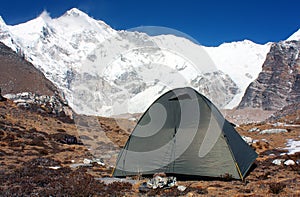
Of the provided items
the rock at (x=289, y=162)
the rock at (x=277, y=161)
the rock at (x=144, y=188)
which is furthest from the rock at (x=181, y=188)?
the rock at (x=277, y=161)

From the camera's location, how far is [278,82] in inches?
6816

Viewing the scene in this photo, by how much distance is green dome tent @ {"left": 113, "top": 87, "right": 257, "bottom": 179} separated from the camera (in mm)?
11203

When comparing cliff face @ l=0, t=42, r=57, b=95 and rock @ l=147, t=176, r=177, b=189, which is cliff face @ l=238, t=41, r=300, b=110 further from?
rock @ l=147, t=176, r=177, b=189

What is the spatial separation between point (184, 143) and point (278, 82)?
177m

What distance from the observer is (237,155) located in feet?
38.3

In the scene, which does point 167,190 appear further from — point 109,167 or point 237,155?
point 109,167

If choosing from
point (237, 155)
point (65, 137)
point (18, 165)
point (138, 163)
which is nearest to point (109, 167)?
point (138, 163)

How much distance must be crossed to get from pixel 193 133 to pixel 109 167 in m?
5.41

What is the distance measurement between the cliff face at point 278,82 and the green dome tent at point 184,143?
161080 mm

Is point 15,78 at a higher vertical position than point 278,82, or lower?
lower

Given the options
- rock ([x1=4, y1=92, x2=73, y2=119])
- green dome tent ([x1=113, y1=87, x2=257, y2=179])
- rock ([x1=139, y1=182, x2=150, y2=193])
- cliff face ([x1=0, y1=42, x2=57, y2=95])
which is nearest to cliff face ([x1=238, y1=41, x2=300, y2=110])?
cliff face ([x1=0, y1=42, x2=57, y2=95])

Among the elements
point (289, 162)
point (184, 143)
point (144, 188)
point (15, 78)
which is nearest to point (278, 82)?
point (15, 78)

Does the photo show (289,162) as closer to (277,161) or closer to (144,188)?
(277,161)

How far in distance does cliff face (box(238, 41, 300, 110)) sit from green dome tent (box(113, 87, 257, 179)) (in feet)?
528
